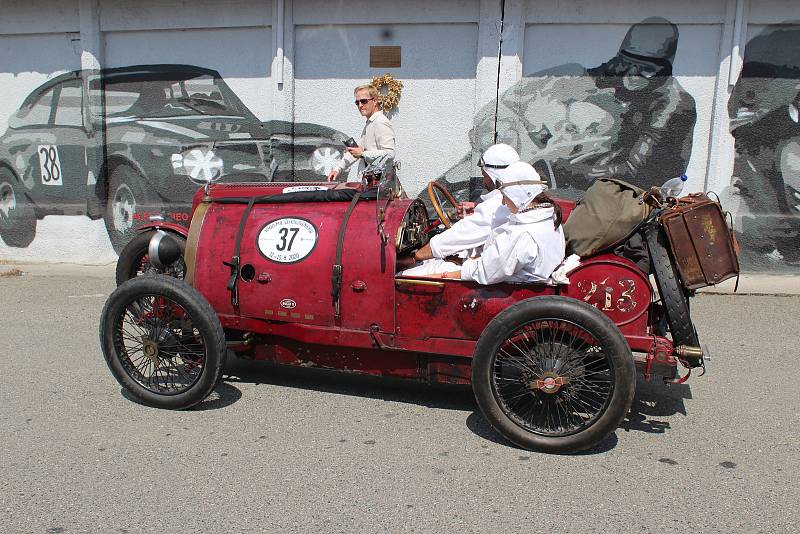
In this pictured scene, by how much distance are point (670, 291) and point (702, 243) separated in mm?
317

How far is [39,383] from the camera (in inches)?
180

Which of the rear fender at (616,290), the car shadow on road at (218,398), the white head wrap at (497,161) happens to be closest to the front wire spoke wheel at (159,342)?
the car shadow on road at (218,398)

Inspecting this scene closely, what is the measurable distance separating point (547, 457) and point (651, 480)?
0.51 meters

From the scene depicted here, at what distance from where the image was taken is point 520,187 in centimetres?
367

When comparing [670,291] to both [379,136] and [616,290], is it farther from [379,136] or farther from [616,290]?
[379,136]

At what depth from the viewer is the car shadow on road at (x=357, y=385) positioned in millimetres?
4277

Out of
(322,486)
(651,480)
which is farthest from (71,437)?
(651,480)

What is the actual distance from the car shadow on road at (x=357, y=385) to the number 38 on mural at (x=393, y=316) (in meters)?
0.36

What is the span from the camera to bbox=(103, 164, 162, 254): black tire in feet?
30.4

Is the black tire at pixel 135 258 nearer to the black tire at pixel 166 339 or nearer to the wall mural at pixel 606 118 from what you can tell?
the black tire at pixel 166 339

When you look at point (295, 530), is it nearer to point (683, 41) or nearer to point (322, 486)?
point (322, 486)

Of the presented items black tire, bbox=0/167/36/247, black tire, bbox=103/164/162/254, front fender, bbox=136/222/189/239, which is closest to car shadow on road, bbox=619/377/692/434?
front fender, bbox=136/222/189/239

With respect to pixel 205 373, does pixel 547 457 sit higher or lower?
lower

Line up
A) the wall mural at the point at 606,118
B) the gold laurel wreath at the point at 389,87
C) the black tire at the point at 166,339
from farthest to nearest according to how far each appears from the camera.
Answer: the gold laurel wreath at the point at 389,87, the wall mural at the point at 606,118, the black tire at the point at 166,339
